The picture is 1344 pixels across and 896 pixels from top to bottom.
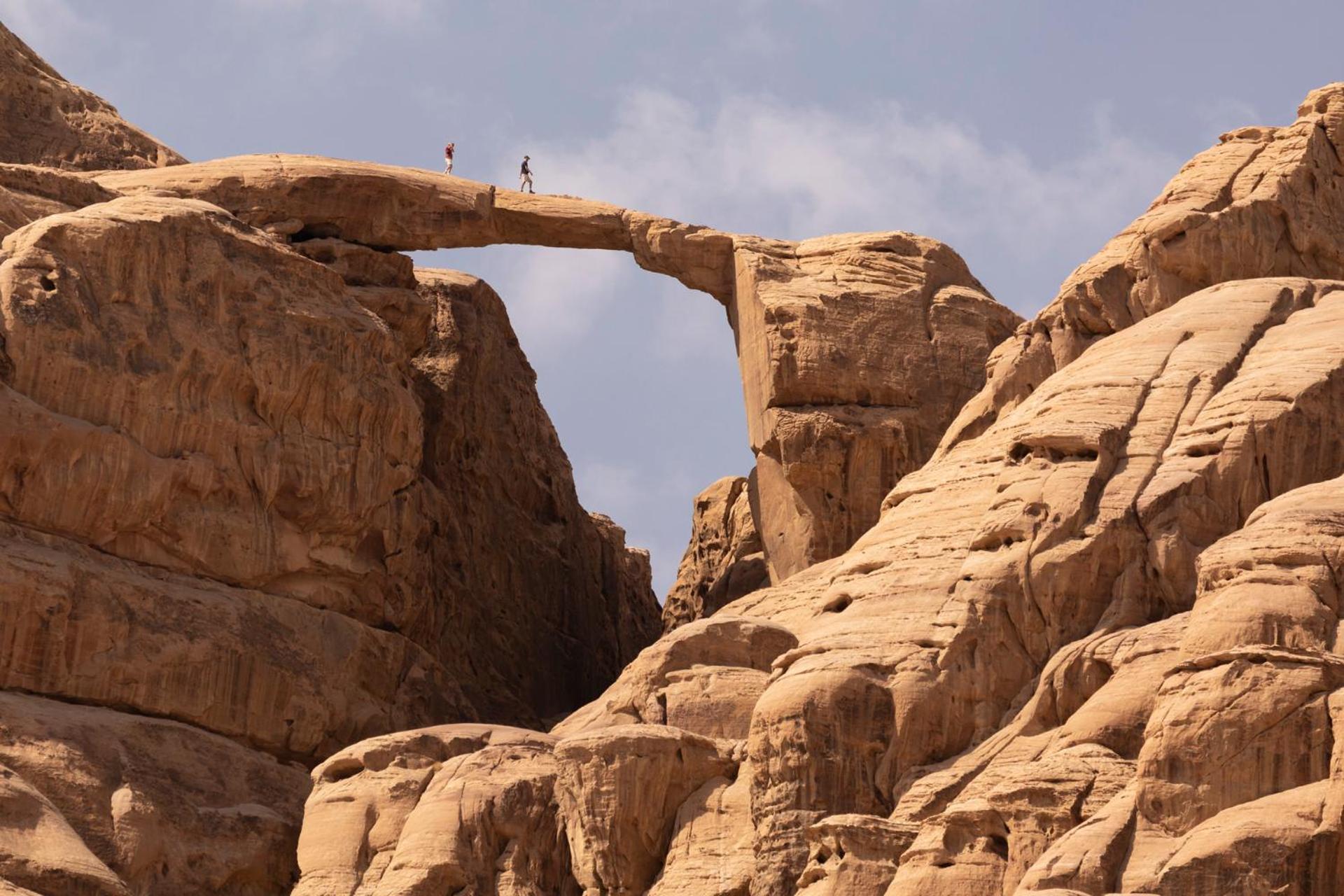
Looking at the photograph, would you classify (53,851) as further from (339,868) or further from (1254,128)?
(1254,128)

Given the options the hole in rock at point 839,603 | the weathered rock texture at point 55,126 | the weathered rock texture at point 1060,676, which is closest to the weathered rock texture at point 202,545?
the weathered rock texture at point 1060,676

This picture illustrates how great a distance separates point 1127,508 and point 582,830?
9.58m

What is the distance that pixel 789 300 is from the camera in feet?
212

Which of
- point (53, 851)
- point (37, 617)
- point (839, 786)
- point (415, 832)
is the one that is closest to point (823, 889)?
point (839, 786)

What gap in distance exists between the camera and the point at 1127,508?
4669 cm

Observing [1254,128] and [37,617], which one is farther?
[1254,128]

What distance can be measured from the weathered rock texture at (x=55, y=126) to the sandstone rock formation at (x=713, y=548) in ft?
48.8

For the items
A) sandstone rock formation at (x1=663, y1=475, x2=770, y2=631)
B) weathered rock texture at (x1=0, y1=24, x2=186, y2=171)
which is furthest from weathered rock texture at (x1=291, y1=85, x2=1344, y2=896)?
weathered rock texture at (x1=0, y1=24, x2=186, y2=171)

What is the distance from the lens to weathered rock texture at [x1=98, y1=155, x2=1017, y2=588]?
62906 mm

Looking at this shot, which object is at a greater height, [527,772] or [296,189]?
[296,189]

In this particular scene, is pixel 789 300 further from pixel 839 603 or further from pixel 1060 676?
pixel 1060 676

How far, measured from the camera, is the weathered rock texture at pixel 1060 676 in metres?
38.8

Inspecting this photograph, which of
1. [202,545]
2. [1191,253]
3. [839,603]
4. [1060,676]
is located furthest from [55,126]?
[1060,676]

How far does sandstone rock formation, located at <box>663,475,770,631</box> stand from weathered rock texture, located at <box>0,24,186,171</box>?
14.9m
